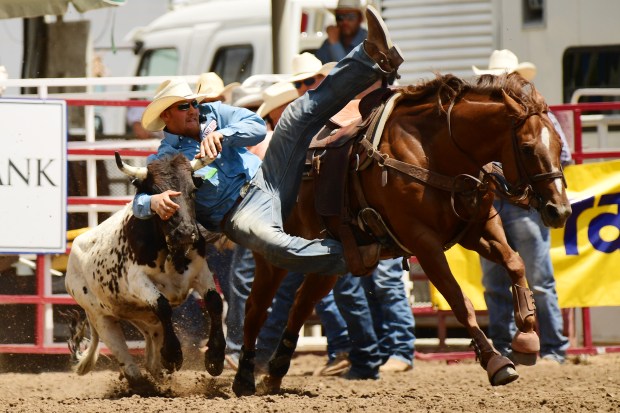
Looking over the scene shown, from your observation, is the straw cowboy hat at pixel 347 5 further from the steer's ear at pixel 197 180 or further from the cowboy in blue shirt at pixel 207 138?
the steer's ear at pixel 197 180

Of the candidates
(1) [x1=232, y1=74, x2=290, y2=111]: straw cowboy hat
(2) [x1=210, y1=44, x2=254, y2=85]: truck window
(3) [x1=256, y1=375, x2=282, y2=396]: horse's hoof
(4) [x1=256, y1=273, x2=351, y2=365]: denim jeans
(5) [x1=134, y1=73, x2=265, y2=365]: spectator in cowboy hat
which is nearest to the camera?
(5) [x1=134, y1=73, x2=265, y2=365]: spectator in cowboy hat

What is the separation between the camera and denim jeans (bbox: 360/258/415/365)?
8.46 m

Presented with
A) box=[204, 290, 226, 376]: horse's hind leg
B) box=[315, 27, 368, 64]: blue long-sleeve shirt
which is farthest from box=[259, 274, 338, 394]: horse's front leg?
box=[315, 27, 368, 64]: blue long-sleeve shirt

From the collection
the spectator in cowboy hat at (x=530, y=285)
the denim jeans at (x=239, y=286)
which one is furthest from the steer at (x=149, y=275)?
the spectator in cowboy hat at (x=530, y=285)

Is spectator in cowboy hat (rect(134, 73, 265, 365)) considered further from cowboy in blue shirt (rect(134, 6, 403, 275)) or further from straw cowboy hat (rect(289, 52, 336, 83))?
straw cowboy hat (rect(289, 52, 336, 83))

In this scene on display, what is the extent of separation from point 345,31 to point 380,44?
2.95m

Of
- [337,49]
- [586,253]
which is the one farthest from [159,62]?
[586,253]

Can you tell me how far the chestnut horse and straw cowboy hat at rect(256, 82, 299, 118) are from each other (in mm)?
1891

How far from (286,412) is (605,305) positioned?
339 centimetres

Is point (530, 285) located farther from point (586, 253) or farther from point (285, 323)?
point (285, 323)

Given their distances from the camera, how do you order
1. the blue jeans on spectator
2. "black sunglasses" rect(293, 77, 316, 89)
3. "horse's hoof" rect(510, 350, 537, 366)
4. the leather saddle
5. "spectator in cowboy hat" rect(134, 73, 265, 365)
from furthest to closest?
"black sunglasses" rect(293, 77, 316, 89), the blue jeans on spectator, "spectator in cowboy hat" rect(134, 73, 265, 365), the leather saddle, "horse's hoof" rect(510, 350, 537, 366)

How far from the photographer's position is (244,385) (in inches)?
283

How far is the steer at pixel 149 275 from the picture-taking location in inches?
264

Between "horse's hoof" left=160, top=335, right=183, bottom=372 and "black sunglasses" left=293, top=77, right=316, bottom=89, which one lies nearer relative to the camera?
"horse's hoof" left=160, top=335, right=183, bottom=372
